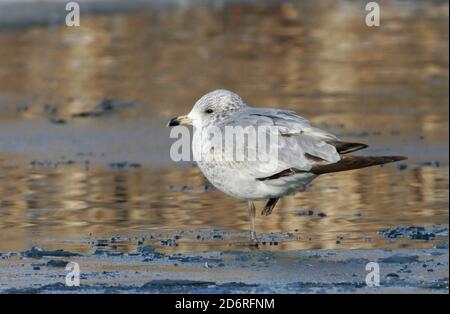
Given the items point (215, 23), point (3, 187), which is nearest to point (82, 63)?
point (215, 23)

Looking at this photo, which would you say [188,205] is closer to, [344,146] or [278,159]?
[278,159]

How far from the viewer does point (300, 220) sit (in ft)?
26.8

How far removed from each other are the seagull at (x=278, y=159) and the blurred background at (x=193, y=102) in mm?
360

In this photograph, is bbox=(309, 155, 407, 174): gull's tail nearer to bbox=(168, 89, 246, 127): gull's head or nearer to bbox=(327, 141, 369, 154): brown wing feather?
bbox=(327, 141, 369, 154): brown wing feather

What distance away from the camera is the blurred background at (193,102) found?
8.22m

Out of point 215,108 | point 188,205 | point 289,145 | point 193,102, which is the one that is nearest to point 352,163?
point 289,145

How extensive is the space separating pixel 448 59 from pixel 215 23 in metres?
4.64

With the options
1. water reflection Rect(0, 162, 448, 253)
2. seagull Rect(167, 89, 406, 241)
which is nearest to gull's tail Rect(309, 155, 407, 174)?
seagull Rect(167, 89, 406, 241)

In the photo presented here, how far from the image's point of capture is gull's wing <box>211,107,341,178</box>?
278 inches

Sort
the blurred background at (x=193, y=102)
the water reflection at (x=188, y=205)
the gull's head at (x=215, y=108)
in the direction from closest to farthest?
1. the gull's head at (x=215, y=108)
2. the water reflection at (x=188, y=205)
3. the blurred background at (x=193, y=102)

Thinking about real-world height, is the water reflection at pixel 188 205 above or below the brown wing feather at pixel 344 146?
below

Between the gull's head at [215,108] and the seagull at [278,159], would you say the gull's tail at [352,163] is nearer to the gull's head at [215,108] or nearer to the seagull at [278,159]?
the seagull at [278,159]

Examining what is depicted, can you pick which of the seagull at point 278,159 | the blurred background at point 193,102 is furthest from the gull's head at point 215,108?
the blurred background at point 193,102

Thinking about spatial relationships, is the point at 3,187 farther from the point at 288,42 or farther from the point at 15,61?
the point at 288,42
